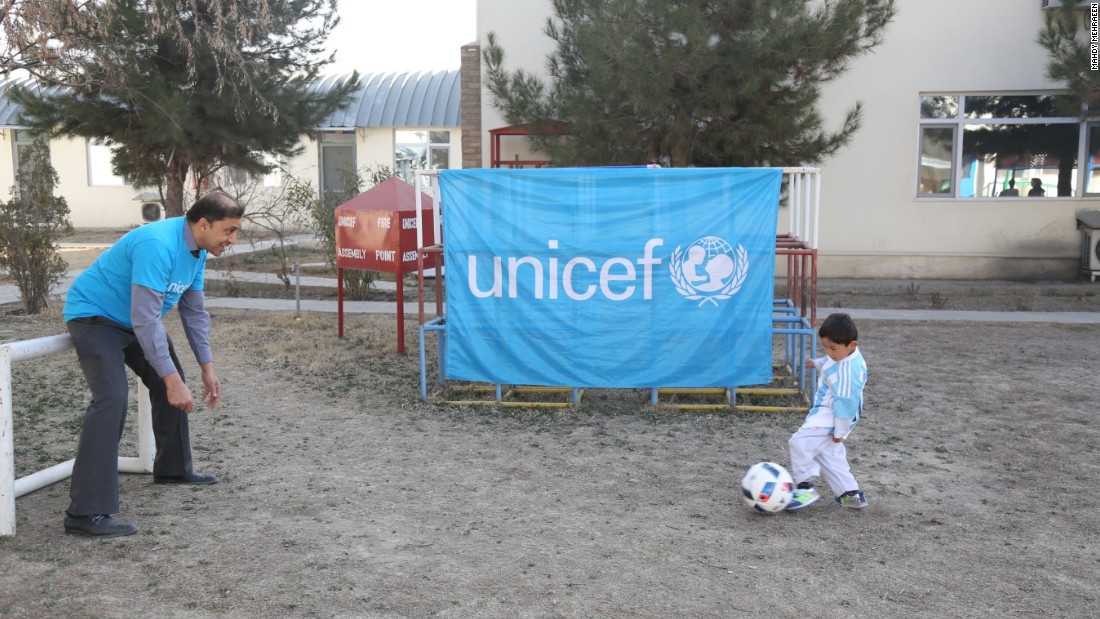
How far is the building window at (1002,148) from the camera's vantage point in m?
15.0

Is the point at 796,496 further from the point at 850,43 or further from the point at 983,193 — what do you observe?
the point at 983,193

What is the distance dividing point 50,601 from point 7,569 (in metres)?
0.49

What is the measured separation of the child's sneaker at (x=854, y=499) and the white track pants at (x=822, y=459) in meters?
0.02

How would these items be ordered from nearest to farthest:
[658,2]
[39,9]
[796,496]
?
[796,496] < [39,9] < [658,2]

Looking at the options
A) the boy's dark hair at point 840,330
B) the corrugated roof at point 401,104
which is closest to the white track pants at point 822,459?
the boy's dark hair at point 840,330

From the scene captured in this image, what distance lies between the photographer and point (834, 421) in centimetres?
531

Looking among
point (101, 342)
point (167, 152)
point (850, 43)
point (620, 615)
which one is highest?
point (850, 43)

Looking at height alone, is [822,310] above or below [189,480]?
above

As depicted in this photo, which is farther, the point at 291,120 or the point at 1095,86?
the point at 291,120

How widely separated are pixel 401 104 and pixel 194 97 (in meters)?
12.9

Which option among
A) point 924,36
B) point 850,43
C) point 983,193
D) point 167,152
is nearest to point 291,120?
point 167,152

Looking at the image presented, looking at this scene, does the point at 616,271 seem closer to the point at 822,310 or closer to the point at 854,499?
the point at 854,499

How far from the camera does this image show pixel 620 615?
4059 millimetres

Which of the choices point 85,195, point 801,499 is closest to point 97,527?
point 801,499
